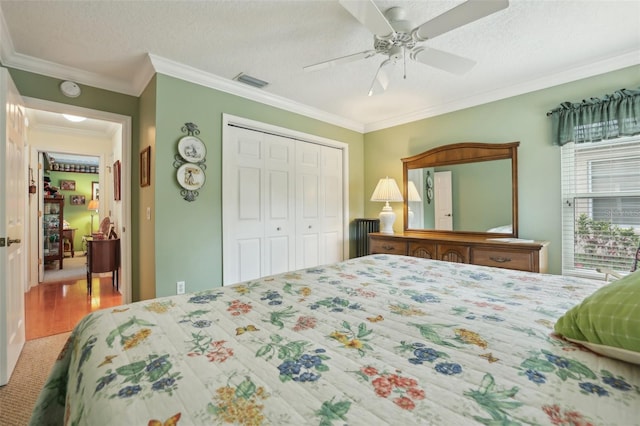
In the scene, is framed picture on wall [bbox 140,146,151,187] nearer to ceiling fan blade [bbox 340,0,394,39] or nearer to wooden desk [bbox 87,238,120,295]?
wooden desk [bbox 87,238,120,295]

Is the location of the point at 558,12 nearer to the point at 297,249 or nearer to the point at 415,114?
the point at 415,114

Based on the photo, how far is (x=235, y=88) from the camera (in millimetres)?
3035

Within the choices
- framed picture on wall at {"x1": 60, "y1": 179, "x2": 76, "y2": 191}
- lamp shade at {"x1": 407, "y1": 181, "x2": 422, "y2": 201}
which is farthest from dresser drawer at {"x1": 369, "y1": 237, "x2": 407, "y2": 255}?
framed picture on wall at {"x1": 60, "y1": 179, "x2": 76, "y2": 191}

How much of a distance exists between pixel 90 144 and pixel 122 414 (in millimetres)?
5631

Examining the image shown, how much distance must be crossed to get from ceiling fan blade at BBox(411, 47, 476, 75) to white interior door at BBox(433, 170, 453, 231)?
1.67m

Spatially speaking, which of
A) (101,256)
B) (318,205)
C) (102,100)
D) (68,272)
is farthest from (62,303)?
(318,205)

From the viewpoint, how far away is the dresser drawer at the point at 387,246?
3.48m

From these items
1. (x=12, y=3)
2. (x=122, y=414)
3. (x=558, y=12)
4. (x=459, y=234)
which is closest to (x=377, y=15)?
(x=558, y=12)

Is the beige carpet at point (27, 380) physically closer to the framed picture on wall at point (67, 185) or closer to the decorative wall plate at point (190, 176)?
the decorative wall plate at point (190, 176)

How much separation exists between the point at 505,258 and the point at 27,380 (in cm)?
391

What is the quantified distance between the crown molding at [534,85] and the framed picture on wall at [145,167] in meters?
3.10

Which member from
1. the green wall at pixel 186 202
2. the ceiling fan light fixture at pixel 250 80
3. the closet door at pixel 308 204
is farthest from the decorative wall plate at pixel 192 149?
the closet door at pixel 308 204

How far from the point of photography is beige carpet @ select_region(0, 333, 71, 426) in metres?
1.63

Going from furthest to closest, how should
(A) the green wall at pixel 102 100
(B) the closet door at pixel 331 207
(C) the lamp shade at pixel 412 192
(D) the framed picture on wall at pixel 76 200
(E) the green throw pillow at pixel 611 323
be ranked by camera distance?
(D) the framed picture on wall at pixel 76 200 < (B) the closet door at pixel 331 207 < (C) the lamp shade at pixel 412 192 < (A) the green wall at pixel 102 100 < (E) the green throw pillow at pixel 611 323
